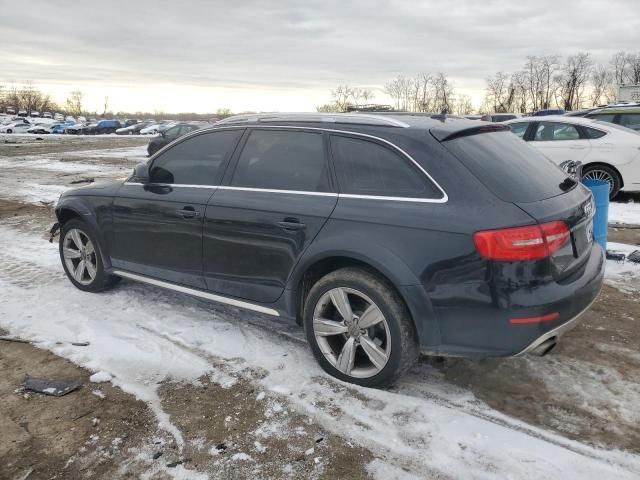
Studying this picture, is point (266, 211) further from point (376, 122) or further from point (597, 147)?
point (597, 147)

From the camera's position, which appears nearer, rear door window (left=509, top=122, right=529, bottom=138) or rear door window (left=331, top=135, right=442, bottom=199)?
rear door window (left=331, top=135, right=442, bottom=199)

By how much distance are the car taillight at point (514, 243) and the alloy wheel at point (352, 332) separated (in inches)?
30.3

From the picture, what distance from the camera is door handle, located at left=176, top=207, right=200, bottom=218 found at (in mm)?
4262

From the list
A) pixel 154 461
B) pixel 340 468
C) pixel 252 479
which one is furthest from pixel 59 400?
pixel 340 468

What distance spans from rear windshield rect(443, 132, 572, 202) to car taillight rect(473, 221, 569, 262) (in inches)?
9.2

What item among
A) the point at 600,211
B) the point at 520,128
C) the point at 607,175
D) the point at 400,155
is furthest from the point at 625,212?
the point at 400,155

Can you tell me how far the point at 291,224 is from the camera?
369 cm

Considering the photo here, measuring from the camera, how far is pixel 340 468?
2820mm

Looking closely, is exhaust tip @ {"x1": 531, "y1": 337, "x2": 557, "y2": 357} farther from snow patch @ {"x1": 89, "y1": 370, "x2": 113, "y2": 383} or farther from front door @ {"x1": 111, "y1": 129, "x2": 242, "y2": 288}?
snow patch @ {"x1": 89, "y1": 370, "x2": 113, "y2": 383}

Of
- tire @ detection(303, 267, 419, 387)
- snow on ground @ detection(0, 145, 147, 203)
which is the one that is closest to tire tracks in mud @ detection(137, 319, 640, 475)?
tire @ detection(303, 267, 419, 387)

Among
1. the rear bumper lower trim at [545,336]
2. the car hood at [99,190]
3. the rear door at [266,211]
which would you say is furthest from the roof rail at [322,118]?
the rear bumper lower trim at [545,336]

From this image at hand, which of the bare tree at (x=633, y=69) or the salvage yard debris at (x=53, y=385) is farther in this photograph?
the bare tree at (x=633, y=69)

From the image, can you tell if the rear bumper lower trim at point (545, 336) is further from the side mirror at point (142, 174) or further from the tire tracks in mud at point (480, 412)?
the side mirror at point (142, 174)

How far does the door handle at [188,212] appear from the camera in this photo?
14.0 feet
